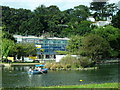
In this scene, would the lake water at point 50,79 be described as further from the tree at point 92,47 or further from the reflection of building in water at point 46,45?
the reflection of building in water at point 46,45

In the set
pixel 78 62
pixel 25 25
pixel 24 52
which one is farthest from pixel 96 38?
pixel 25 25


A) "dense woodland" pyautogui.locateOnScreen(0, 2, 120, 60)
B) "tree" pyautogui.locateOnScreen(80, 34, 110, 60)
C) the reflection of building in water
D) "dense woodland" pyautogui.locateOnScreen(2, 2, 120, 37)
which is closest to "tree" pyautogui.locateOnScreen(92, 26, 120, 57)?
"dense woodland" pyautogui.locateOnScreen(0, 2, 120, 60)

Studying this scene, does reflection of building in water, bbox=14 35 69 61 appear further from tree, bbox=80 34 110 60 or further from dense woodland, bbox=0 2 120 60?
tree, bbox=80 34 110 60

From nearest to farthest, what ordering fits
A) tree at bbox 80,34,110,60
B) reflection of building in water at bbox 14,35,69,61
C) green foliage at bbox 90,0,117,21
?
tree at bbox 80,34,110,60 → reflection of building in water at bbox 14,35,69,61 → green foliage at bbox 90,0,117,21

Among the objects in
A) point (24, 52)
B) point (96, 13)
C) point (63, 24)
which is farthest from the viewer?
point (96, 13)

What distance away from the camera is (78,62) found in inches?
1088

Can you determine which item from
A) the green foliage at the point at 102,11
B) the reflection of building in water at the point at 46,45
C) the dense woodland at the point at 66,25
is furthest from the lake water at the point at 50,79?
the green foliage at the point at 102,11

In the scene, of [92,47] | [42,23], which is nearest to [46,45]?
[42,23]

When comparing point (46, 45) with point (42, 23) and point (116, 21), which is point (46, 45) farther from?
point (116, 21)

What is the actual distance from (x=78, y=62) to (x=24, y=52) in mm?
10338

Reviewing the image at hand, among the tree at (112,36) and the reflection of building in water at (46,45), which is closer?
the tree at (112,36)

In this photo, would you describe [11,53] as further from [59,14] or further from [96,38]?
[59,14]

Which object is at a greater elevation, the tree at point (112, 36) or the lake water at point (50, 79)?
the tree at point (112, 36)

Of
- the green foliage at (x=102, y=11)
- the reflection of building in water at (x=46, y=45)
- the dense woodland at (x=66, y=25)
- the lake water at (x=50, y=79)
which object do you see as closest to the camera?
the lake water at (x=50, y=79)
